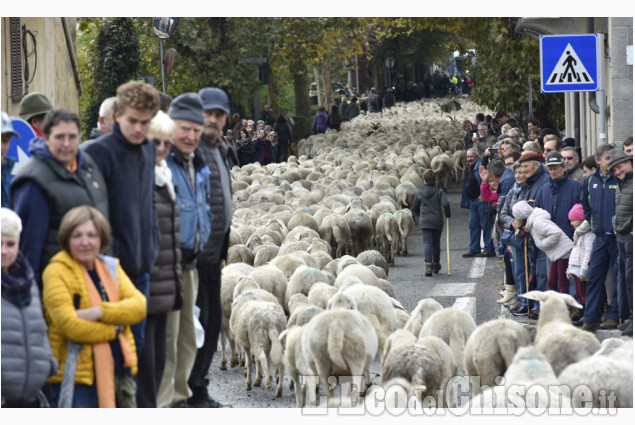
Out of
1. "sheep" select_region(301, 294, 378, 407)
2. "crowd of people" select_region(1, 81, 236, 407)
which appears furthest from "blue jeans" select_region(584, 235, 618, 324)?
"crowd of people" select_region(1, 81, 236, 407)

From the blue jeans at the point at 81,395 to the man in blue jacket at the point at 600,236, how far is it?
5.89m

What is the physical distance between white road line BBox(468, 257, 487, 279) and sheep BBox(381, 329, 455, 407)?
7.16m

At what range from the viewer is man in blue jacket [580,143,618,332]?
9891 millimetres

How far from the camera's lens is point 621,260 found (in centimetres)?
973

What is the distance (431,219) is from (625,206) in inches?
215

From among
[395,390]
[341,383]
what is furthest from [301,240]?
[395,390]

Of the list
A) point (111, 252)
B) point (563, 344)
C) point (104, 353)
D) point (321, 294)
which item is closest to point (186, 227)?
point (111, 252)

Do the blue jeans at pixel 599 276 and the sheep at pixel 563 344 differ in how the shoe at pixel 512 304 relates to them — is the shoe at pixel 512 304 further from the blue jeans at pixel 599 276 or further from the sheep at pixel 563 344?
the sheep at pixel 563 344

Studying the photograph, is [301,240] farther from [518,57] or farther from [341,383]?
[518,57]

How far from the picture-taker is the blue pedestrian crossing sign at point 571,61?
11.6 meters

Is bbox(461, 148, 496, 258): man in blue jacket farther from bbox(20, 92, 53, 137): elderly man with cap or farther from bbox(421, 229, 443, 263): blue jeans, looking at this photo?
bbox(20, 92, 53, 137): elderly man with cap

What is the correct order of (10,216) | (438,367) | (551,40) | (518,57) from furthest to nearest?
(518,57)
(551,40)
(438,367)
(10,216)

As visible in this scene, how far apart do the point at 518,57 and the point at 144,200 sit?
1933cm

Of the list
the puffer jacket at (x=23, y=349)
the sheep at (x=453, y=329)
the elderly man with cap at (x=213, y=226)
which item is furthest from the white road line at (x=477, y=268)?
the puffer jacket at (x=23, y=349)
